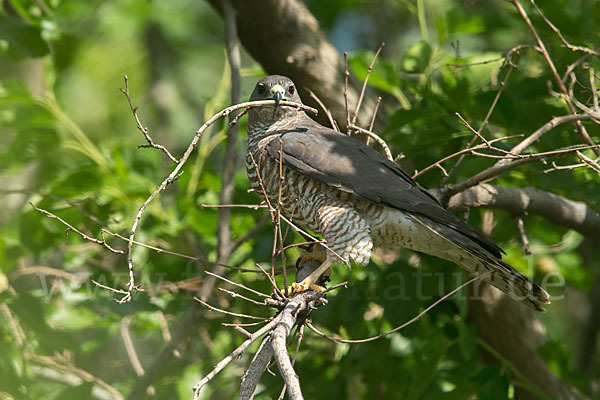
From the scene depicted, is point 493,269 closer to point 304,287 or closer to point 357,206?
point 357,206

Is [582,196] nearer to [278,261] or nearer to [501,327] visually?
[501,327]

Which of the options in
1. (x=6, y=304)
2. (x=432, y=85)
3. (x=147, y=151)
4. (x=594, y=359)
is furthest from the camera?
(x=594, y=359)

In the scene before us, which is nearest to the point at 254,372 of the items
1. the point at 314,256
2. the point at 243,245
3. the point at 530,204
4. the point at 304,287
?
the point at 304,287

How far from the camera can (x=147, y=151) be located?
4.66m

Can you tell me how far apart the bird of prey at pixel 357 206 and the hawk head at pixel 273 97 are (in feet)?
0.15

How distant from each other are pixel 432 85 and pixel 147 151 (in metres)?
2.12

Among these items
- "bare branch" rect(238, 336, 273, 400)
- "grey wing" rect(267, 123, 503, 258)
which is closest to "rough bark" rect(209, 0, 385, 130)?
"grey wing" rect(267, 123, 503, 258)

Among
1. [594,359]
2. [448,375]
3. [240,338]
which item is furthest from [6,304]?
[594,359]

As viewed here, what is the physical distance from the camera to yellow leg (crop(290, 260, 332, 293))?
121 inches

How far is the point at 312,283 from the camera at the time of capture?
3152 millimetres

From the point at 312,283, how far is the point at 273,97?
108 cm

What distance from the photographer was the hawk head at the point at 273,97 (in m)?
3.58

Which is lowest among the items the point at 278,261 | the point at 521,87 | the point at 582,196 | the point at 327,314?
the point at 327,314

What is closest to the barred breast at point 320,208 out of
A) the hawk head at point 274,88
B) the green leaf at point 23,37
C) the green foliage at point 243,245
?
the hawk head at point 274,88
